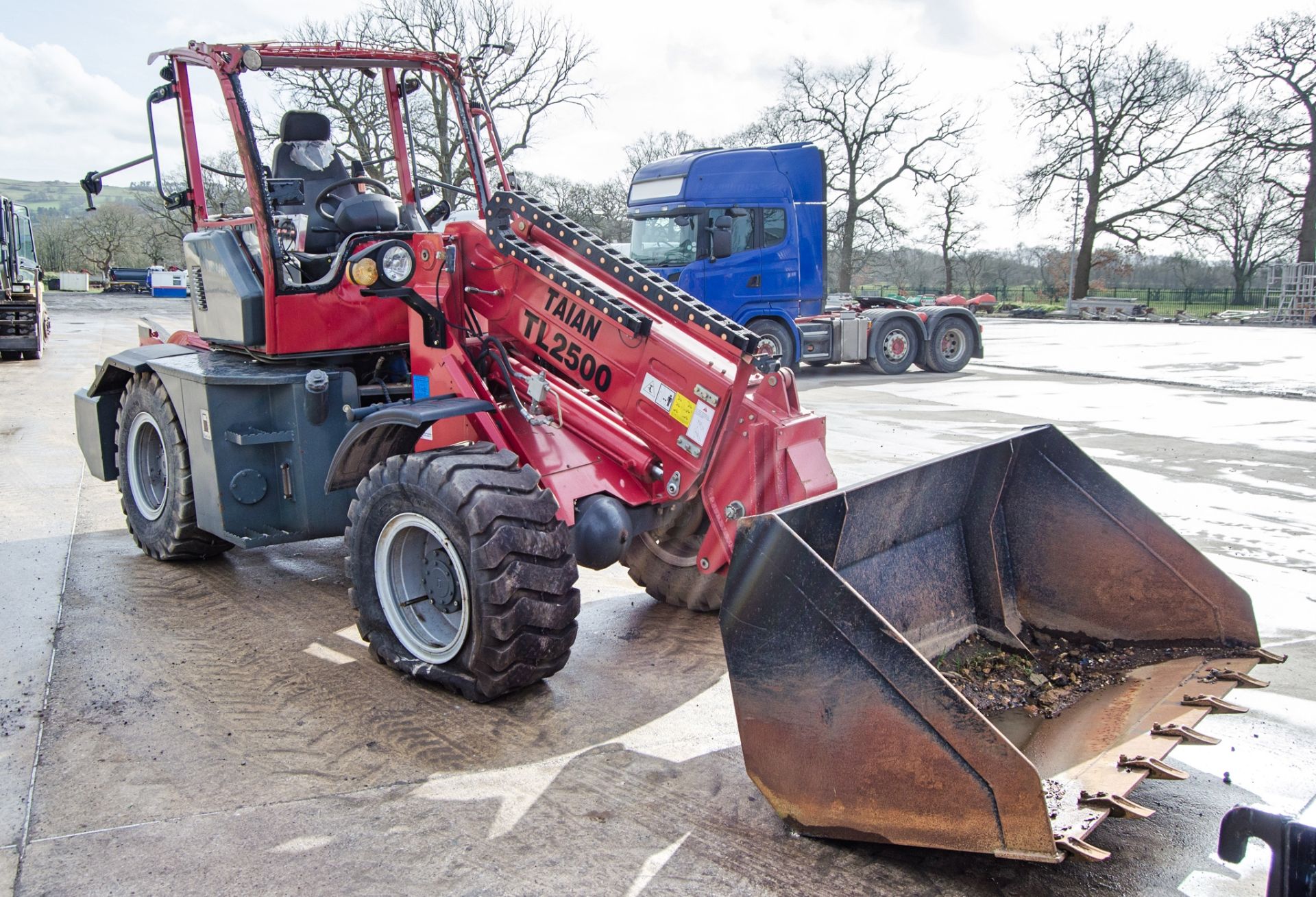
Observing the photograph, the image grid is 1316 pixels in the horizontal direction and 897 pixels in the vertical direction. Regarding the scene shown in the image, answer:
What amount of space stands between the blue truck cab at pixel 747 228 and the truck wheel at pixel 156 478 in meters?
10.4

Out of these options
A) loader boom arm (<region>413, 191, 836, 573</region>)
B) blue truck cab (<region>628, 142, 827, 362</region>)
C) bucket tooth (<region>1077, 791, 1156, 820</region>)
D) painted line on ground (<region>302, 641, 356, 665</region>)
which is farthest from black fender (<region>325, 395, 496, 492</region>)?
blue truck cab (<region>628, 142, 827, 362</region>)

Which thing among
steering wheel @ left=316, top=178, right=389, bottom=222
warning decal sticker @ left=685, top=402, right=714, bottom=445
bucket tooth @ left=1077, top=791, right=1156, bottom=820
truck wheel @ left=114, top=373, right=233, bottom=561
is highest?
steering wheel @ left=316, top=178, right=389, bottom=222

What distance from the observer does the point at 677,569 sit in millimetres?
5141

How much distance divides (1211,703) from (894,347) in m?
15.2

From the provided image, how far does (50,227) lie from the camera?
60375 millimetres

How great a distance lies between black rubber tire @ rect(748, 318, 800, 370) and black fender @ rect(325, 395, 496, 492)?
11823mm

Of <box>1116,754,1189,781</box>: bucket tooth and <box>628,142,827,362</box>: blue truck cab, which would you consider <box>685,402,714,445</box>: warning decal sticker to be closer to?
<box>1116,754,1189,781</box>: bucket tooth

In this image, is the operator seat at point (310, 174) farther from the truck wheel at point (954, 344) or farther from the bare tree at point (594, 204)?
the bare tree at point (594, 204)

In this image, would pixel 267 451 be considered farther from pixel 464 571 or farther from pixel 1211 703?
pixel 1211 703

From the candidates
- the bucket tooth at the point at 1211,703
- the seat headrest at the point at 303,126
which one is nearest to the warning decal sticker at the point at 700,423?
the bucket tooth at the point at 1211,703

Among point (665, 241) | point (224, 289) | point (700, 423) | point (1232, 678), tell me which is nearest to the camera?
point (1232, 678)

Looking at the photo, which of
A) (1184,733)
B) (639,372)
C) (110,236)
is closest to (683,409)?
(639,372)

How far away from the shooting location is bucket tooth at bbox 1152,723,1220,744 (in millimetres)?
2969

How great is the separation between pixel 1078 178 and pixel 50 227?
192 feet
